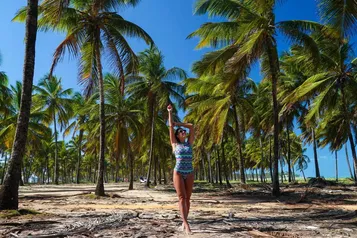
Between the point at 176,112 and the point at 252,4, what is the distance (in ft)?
56.3

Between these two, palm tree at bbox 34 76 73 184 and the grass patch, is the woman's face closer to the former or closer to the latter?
the grass patch

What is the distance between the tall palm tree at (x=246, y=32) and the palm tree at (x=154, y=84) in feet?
31.4

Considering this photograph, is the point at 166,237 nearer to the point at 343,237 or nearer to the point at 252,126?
the point at 343,237

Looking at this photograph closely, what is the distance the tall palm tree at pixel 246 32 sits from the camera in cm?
1287

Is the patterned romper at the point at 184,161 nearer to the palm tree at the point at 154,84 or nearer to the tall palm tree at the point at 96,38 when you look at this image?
the tall palm tree at the point at 96,38

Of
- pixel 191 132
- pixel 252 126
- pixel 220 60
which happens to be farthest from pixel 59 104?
pixel 191 132

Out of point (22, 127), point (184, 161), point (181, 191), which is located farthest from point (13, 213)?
point (184, 161)

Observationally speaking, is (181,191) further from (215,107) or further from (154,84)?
(154,84)

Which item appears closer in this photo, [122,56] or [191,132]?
[191,132]

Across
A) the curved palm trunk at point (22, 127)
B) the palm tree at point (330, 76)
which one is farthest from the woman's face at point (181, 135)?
the palm tree at point (330, 76)

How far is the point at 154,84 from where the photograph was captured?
23906mm

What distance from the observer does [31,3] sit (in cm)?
816

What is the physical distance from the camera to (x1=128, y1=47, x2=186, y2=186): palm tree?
23.9 meters

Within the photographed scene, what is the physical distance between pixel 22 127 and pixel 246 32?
9730 millimetres
